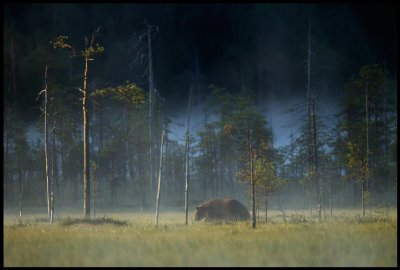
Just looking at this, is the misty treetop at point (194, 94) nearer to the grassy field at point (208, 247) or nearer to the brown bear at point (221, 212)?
the brown bear at point (221, 212)

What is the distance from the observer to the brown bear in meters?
33.8

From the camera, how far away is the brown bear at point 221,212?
111ft

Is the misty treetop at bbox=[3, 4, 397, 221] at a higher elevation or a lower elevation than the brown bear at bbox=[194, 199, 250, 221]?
higher

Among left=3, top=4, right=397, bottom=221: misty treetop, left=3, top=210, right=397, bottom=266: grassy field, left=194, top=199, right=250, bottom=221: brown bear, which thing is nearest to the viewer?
left=3, top=210, right=397, bottom=266: grassy field

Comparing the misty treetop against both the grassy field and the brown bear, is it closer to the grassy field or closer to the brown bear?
the brown bear

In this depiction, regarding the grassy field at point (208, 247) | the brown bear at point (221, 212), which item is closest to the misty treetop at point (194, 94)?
the brown bear at point (221, 212)

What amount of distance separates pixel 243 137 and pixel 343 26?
21227 millimetres

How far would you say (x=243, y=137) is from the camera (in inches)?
2330

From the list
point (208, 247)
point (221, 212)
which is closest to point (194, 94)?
point (221, 212)

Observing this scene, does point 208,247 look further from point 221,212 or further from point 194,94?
point 194,94

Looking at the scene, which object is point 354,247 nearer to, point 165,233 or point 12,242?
point 165,233

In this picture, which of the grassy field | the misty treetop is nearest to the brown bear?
the grassy field

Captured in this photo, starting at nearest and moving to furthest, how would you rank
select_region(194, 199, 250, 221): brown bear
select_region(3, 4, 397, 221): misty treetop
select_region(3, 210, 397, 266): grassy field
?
select_region(3, 210, 397, 266): grassy field
select_region(194, 199, 250, 221): brown bear
select_region(3, 4, 397, 221): misty treetop

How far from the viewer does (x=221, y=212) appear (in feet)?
112
